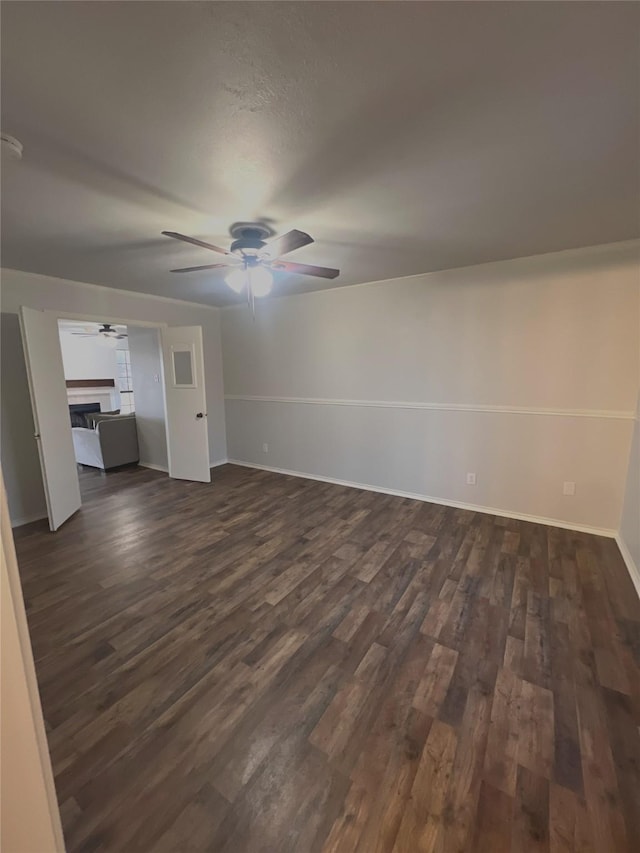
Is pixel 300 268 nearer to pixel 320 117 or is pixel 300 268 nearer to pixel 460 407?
pixel 320 117

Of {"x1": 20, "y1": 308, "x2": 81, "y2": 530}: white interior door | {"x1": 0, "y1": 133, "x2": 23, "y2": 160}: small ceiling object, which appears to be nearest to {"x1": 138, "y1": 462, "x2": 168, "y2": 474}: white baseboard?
{"x1": 20, "y1": 308, "x2": 81, "y2": 530}: white interior door

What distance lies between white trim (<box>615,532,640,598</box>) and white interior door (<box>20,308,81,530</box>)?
4819mm

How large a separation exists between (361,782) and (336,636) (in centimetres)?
72

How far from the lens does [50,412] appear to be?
3.42 metres

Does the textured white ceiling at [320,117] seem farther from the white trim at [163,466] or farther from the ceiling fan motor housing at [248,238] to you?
the white trim at [163,466]

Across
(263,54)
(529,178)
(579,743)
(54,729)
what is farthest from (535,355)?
(54,729)

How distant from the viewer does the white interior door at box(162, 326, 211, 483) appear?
445 centimetres

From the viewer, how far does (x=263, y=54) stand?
1.08 m

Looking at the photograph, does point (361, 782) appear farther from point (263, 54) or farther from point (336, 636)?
point (263, 54)

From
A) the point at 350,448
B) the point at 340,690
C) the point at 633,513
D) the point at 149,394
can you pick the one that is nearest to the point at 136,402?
the point at 149,394

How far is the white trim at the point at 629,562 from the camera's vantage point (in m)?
2.45

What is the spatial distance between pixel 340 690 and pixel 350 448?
2.92 m

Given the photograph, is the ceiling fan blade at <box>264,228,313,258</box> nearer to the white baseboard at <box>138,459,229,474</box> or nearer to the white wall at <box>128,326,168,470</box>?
the white wall at <box>128,326,168,470</box>

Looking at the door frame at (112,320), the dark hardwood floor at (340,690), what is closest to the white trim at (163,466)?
the door frame at (112,320)
